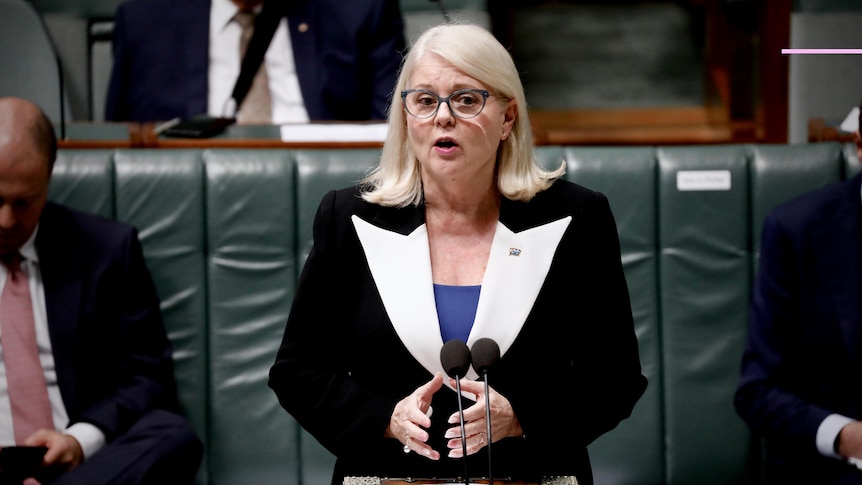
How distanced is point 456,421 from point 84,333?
959mm

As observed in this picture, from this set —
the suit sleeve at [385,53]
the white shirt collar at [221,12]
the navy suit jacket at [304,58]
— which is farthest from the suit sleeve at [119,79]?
the suit sleeve at [385,53]

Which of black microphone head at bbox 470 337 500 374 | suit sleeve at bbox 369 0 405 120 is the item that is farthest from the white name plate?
black microphone head at bbox 470 337 500 374

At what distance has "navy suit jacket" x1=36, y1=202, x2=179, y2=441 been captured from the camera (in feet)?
6.77

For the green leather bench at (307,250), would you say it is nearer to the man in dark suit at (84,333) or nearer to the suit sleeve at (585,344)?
the man in dark suit at (84,333)

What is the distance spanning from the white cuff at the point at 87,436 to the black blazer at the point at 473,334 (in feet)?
1.70

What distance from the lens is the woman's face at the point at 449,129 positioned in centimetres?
163

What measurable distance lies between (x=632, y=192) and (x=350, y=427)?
37.7 inches

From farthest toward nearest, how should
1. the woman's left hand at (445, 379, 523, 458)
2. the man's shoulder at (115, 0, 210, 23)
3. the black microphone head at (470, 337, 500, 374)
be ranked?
the man's shoulder at (115, 0, 210, 23) → the woman's left hand at (445, 379, 523, 458) → the black microphone head at (470, 337, 500, 374)

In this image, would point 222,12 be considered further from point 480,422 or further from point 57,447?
point 480,422

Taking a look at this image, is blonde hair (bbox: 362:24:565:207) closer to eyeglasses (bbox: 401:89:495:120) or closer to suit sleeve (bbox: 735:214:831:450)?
eyeglasses (bbox: 401:89:495:120)

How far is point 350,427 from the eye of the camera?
1636 mm

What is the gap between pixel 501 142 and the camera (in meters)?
1.80

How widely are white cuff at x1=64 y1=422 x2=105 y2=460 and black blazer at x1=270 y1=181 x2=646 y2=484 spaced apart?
52cm

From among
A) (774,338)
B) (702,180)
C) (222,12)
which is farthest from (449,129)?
(222,12)
